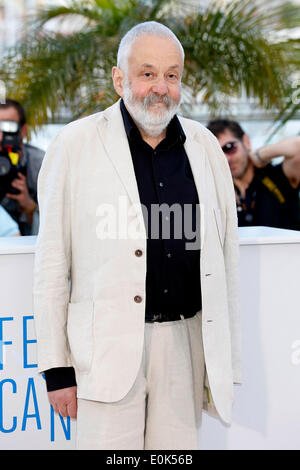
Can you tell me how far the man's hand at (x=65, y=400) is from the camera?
1837 millimetres

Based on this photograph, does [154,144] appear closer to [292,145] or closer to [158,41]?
[158,41]

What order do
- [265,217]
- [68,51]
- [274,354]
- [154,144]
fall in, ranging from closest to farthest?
[154,144]
[274,354]
[265,217]
[68,51]

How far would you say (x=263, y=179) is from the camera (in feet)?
11.7

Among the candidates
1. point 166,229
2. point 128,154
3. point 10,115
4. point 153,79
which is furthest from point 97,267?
point 10,115

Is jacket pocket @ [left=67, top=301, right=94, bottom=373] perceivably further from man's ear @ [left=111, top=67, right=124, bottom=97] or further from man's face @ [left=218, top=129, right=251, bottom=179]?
man's face @ [left=218, top=129, right=251, bottom=179]

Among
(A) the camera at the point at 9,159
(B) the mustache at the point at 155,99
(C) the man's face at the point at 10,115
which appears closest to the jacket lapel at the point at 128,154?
(B) the mustache at the point at 155,99

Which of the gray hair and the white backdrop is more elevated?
the gray hair

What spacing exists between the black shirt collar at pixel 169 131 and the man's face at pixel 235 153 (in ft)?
5.56

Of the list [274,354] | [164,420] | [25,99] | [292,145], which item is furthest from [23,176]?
[164,420]

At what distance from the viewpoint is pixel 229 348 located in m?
1.93

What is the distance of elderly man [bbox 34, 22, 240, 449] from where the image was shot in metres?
1.78

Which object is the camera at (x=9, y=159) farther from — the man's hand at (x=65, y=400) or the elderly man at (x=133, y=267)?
the man's hand at (x=65, y=400)

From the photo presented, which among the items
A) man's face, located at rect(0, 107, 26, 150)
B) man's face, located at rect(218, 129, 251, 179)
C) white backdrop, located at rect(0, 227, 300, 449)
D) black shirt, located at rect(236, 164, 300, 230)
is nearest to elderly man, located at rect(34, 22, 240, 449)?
white backdrop, located at rect(0, 227, 300, 449)

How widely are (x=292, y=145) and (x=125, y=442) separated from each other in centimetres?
217
